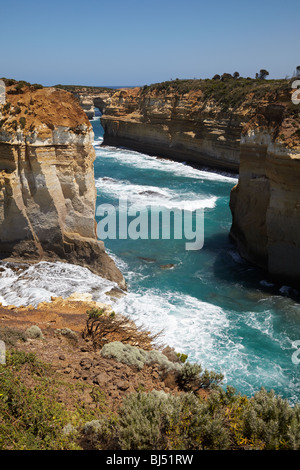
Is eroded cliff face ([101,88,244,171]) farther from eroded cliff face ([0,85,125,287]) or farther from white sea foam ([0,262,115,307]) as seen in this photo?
white sea foam ([0,262,115,307])

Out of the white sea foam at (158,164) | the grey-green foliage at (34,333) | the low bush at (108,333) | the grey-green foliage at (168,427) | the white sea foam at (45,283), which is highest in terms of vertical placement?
the white sea foam at (158,164)

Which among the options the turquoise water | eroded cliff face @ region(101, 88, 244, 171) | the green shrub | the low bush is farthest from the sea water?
eroded cliff face @ region(101, 88, 244, 171)

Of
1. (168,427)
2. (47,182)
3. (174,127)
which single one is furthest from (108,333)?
(174,127)

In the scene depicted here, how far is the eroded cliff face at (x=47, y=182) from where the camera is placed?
14.3m

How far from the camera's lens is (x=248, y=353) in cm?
1248

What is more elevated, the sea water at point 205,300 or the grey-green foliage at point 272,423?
the grey-green foliage at point 272,423

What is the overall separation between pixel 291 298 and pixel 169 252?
6776mm

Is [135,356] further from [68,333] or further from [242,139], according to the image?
[242,139]

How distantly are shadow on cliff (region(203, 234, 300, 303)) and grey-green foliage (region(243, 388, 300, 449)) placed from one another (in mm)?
10548

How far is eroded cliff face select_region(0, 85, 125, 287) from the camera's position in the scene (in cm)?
1434

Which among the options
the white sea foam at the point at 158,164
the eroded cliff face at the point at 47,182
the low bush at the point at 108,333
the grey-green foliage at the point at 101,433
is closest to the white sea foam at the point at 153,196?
the white sea foam at the point at 158,164

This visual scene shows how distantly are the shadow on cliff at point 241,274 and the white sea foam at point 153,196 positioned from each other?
772cm

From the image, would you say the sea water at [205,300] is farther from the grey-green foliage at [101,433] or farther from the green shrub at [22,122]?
the grey-green foliage at [101,433]
